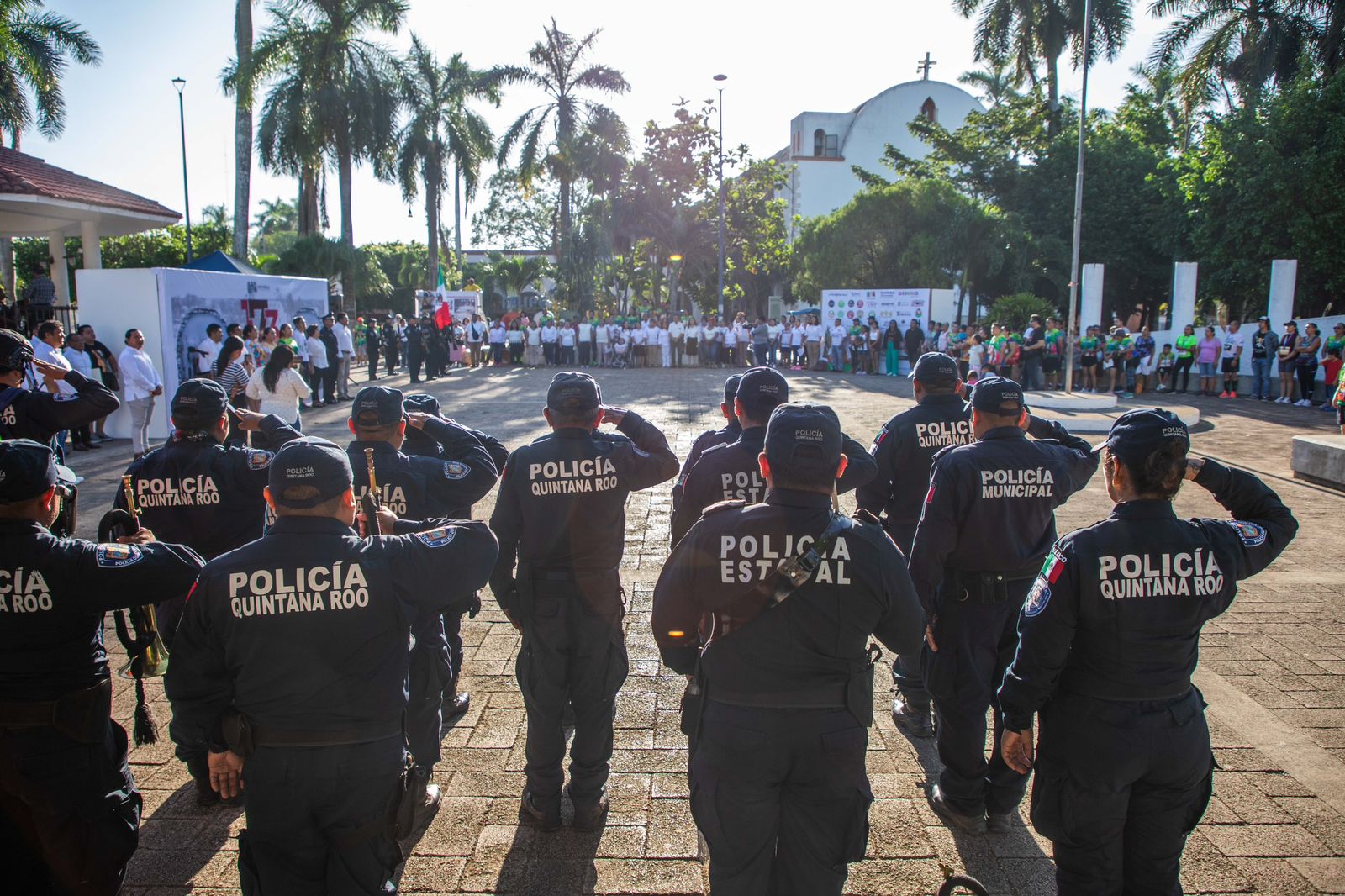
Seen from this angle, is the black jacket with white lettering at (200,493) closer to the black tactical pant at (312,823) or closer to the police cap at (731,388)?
the black tactical pant at (312,823)

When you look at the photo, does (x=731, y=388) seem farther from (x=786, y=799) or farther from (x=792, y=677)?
(x=786, y=799)

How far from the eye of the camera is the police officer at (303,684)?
259 centimetres

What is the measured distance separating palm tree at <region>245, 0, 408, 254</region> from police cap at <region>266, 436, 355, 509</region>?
2904 cm

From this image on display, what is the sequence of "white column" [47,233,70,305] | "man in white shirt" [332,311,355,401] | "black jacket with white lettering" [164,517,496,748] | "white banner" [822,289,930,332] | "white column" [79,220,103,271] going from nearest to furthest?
"black jacket with white lettering" [164,517,496,748] → "white column" [79,220,103,271] → "man in white shirt" [332,311,355,401] → "white column" [47,233,70,305] → "white banner" [822,289,930,332]


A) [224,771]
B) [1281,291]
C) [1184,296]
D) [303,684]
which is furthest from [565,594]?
[1184,296]

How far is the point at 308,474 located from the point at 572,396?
5.01 ft

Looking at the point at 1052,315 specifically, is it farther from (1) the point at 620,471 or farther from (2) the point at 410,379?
(1) the point at 620,471

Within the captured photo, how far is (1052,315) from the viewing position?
24.2 m

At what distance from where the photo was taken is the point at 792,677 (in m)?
2.71

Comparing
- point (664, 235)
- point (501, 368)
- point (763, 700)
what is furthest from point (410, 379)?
point (763, 700)

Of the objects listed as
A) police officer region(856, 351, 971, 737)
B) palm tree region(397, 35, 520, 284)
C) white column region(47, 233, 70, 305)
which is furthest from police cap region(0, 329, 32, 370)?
palm tree region(397, 35, 520, 284)

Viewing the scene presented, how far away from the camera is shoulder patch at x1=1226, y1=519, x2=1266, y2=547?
2.95m

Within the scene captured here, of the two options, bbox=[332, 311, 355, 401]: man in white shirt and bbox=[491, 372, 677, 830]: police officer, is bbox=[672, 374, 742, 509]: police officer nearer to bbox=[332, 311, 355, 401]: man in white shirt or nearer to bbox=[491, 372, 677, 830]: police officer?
bbox=[491, 372, 677, 830]: police officer

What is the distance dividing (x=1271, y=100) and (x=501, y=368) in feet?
67.5
